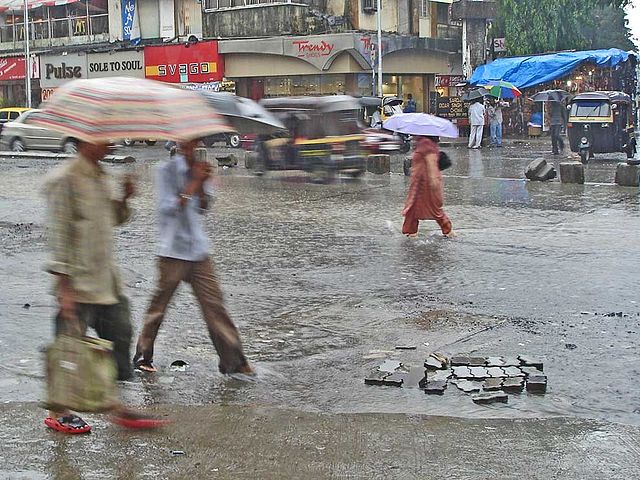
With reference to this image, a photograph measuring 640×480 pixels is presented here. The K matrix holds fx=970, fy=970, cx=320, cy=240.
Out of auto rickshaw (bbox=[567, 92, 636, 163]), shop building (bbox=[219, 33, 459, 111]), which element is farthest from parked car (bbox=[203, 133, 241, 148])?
auto rickshaw (bbox=[567, 92, 636, 163])

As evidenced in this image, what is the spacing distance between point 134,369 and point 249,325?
1.61 metres

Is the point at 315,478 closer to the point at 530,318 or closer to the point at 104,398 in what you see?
the point at 104,398

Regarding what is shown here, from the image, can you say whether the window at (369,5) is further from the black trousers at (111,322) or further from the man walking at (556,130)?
the black trousers at (111,322)

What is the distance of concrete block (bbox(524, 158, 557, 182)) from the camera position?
19375 millimetres

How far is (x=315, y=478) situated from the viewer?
4.63 meters

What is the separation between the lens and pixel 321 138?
20656 millimetres

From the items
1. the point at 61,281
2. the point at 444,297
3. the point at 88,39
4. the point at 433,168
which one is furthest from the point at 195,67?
the point at 61,281

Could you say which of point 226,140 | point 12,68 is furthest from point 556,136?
point 12,68

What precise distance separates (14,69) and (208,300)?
42.6 metres

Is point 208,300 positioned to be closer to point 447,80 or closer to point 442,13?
point 447,80

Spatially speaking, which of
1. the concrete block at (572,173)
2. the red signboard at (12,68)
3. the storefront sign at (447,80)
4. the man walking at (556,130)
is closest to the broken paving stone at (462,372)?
the concrete block at (572,173)

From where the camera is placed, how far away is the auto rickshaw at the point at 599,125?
24781 mm

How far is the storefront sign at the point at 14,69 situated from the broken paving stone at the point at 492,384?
41305 mm

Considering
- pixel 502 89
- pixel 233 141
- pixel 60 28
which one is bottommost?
pixel 233 141
